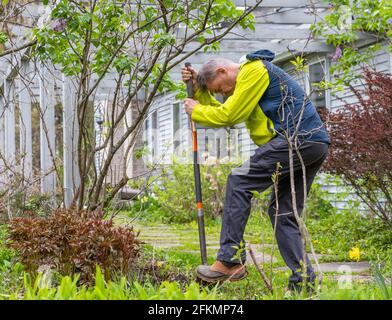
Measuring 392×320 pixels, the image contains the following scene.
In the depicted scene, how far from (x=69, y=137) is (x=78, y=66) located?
2.64m

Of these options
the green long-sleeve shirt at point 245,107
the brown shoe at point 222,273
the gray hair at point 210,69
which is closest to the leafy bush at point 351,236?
the brown shoe at point 222,273

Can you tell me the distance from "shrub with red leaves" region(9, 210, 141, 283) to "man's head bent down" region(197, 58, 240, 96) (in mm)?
1058

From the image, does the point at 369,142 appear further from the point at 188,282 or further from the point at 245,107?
the point at 245,107

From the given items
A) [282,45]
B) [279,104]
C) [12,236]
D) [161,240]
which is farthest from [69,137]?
[282,45]

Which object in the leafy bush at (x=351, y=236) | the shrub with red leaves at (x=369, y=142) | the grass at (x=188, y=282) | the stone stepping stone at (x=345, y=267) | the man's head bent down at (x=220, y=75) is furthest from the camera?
the leafy bush at (x=351, y=236)

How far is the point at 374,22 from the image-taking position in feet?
30.4

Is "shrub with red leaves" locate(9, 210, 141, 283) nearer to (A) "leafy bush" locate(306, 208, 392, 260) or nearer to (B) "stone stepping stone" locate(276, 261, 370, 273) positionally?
(B) "stone stepping stone" locate(276, 261, 370, 273)

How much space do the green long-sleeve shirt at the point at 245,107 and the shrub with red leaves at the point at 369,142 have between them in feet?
7.63

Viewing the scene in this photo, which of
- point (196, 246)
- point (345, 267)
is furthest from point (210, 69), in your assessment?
point (196, 246)

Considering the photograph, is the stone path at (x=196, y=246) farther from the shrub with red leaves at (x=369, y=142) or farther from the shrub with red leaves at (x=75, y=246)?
the shrub with red leaves at (x=369, y=142)

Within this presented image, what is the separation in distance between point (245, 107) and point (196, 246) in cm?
367

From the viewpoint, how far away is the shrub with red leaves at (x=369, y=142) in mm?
6785

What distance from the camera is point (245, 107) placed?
170 inches

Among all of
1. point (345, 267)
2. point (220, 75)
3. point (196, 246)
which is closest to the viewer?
point (220, 75)
